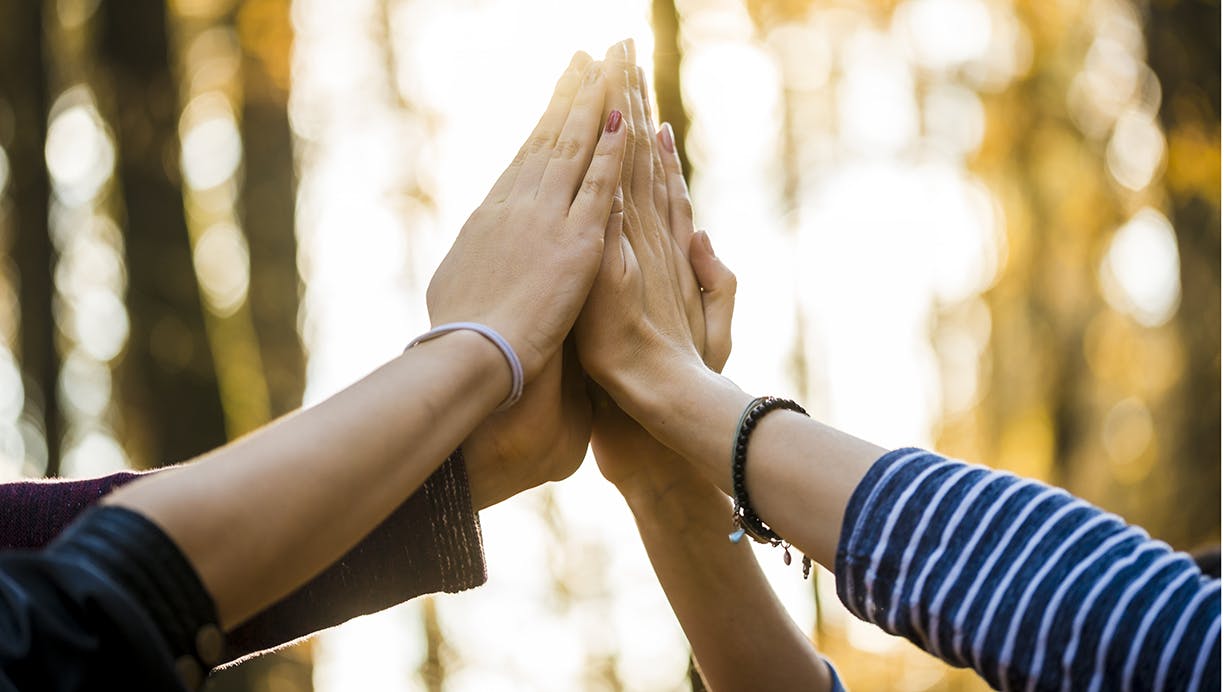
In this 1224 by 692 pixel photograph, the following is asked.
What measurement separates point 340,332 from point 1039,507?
4.56 meters

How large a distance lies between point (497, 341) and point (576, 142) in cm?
41

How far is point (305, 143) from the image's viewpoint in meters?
4.82

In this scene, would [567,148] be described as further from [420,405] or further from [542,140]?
[420,405]

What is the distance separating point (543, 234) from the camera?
139cm

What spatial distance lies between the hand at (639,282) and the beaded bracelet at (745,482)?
221 millimetres

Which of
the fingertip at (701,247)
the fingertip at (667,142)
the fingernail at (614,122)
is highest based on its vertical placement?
the fingernail at (614,122)

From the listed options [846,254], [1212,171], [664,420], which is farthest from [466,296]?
[846,254]

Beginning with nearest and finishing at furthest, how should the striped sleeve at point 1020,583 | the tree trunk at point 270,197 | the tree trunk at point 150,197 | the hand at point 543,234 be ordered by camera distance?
the striped sleeve at point 1020,583
the hand at point 543,234
the tree trunk at point 150,197
the tree trunk at point 270,197

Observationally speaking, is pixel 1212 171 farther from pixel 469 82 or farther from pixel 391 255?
pixel 391 255

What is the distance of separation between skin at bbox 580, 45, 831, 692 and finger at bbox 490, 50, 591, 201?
2.3 inches

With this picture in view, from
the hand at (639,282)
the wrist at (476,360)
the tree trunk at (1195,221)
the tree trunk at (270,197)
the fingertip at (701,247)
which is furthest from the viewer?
the tree trunk at (1195,221)

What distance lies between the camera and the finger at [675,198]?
1.64 meters

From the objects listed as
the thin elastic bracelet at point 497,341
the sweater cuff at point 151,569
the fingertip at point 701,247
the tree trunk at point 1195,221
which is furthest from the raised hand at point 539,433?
the tree trunk at point 1195,221

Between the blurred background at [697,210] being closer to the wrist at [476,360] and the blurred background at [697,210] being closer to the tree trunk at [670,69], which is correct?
the tree trunk at [670,69]
